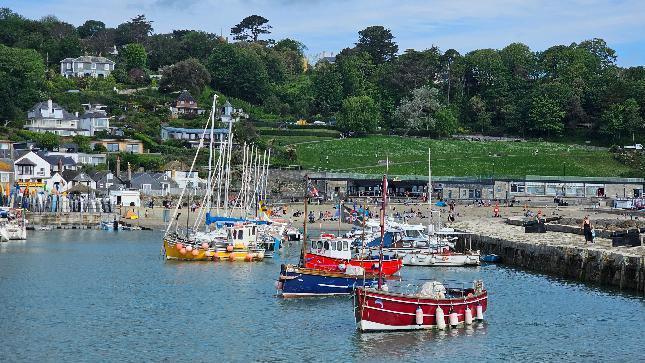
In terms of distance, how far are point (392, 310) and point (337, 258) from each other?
52.0 feet

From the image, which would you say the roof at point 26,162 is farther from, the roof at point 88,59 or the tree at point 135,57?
the tree at point 135,57

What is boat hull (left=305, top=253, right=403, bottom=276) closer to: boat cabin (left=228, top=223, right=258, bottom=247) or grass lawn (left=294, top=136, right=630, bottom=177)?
boat cabin (left=228, top=223, right=258, bottom=247)

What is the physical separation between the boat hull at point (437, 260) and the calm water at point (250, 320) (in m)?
0.97

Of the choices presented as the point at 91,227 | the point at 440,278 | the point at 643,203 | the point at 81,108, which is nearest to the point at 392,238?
the point at 440,278

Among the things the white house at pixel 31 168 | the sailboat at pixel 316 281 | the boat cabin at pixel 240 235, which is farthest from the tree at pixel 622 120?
the sailboat at pixel 316 281

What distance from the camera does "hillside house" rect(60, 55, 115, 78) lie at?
176875mm

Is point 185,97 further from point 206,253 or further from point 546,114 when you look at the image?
point 206,253

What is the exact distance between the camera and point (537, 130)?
162750 millimetres

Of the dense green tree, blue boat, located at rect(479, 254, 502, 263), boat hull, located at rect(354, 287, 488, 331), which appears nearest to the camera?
boat hull, located at rect(354, 287, 488, 331)

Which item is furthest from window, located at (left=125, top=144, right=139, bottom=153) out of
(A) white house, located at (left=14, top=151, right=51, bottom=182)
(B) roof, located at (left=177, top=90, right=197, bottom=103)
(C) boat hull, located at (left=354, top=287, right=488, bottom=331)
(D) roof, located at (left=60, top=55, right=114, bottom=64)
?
(C) boat hull, located at (left=354, top=287, right=488, bottom=331)

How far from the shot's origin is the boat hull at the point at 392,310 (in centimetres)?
4459

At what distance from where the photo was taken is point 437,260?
7188 cm

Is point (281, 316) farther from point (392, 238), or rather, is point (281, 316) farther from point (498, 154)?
point (498, 154)

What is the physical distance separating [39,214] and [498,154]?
65979 millimetres
